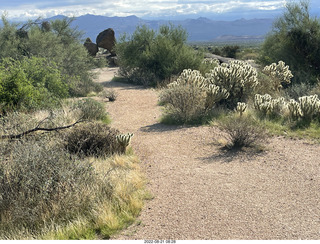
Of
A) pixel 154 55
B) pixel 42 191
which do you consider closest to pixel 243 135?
pixel 42 191

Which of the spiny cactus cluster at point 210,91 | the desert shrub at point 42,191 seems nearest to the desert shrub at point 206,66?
the spiny cactus cluster at point 210,91

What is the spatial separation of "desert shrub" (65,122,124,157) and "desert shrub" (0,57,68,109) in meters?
3.41

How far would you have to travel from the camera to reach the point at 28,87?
10.4 metres

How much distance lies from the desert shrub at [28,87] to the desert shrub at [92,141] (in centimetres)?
341

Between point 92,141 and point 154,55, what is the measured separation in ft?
44.9

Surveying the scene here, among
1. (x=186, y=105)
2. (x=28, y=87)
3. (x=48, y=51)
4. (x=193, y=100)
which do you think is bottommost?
(x=186, y=105)

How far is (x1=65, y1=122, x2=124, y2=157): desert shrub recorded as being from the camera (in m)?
7.21

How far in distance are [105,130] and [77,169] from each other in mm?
2577

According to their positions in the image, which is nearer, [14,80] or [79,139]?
[79,139]

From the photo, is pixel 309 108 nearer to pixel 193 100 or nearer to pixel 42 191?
pixel 193 100

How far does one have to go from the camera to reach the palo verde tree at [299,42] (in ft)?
50.0

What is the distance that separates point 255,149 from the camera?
24.4 ft

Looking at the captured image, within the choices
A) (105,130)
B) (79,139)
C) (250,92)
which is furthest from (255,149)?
(250,92)

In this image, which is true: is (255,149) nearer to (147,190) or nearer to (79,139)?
(147,190)
